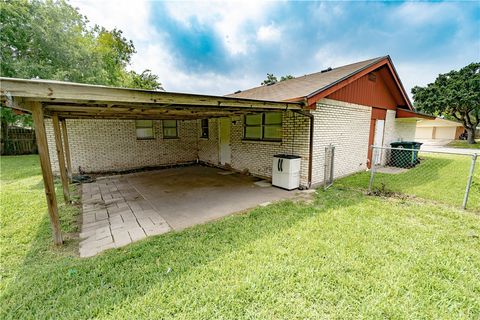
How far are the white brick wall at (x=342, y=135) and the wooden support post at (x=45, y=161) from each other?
5.70 metres

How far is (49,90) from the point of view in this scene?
2.19m

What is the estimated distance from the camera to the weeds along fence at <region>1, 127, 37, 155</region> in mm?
13438

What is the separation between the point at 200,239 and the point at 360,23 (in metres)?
9.95

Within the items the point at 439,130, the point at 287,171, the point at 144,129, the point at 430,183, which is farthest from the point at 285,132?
the point at 439,130

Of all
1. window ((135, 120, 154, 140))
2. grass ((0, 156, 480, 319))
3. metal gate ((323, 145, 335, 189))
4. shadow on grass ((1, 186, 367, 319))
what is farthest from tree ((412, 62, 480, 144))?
window ((135, 120, 154, 140))

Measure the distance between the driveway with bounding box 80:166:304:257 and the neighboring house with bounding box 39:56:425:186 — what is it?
1340 mm

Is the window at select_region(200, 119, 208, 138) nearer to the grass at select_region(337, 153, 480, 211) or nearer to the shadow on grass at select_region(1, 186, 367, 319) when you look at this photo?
the grass at select_region(337, 153, 480, 211)

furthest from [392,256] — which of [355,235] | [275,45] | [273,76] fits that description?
[273,76]

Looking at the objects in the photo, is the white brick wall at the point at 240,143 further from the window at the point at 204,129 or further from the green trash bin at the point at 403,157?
the green trash bin at the point at 403,157

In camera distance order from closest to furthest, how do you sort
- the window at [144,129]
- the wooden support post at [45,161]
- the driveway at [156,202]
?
1. the wooden support post at [45,161]
2. the driveway at [156,202]
3. the window at [144,129]

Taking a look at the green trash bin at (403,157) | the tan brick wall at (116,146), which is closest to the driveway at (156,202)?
the tan brick wall at (116,146)

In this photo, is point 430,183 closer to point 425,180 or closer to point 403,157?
point 425,180

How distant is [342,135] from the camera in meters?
6.82

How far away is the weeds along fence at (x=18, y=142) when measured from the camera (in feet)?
44.1
